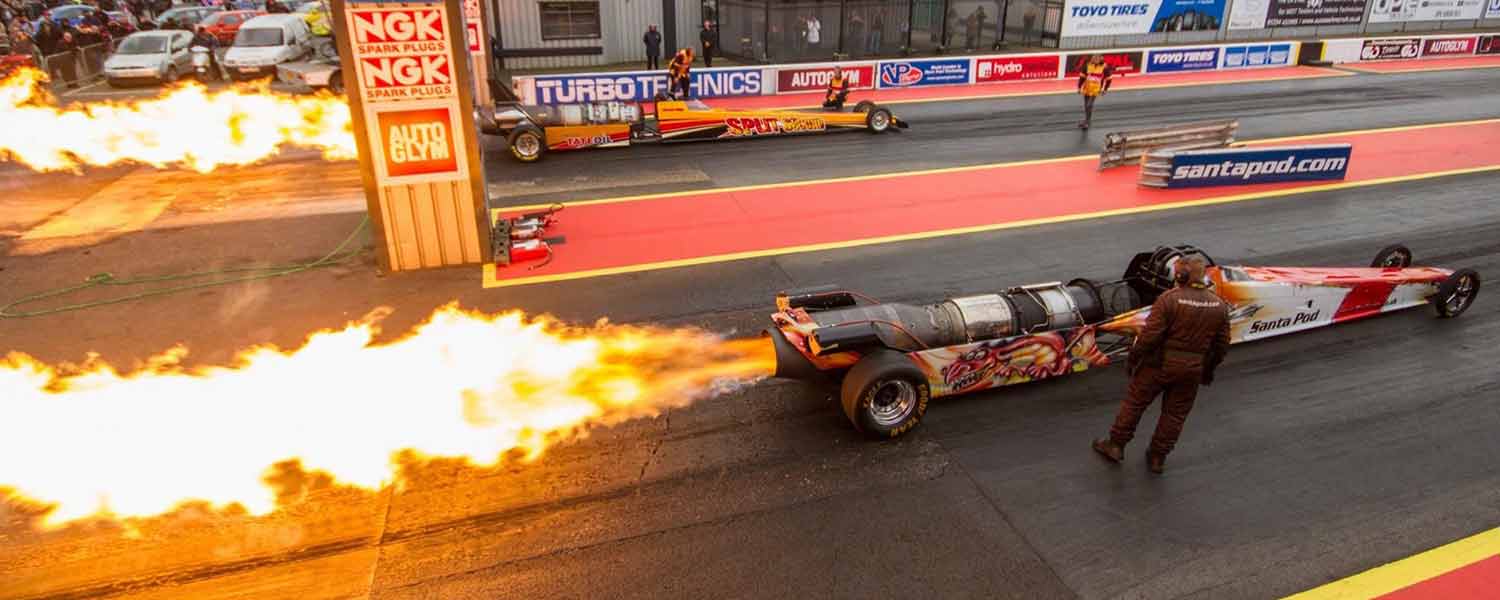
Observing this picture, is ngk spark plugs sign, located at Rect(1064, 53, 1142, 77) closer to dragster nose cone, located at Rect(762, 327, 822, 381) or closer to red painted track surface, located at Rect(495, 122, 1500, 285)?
red painted track surface, located at Rect(495, 122, 1500, 285)

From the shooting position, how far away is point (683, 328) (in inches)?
375

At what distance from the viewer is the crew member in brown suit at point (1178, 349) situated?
623 centimetres

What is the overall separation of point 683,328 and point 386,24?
5.23m

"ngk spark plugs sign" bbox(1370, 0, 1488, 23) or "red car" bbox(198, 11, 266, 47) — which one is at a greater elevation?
"red car" bbox(198, 11, 266, 47)

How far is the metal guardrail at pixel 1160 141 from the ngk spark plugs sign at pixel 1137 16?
16836 mm

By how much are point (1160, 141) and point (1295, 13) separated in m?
26.1

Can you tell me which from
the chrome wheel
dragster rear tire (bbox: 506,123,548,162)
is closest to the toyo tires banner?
the chrome wheel

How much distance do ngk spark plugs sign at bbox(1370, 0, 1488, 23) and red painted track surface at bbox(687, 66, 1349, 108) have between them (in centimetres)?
1017

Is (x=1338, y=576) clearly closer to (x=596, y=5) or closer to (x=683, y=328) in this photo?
(x=683, y=328)

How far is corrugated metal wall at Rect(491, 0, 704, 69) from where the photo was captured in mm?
29312

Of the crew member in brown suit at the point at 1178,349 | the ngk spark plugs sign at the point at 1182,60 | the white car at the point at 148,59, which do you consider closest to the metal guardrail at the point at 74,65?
the white car at the point at 148,59

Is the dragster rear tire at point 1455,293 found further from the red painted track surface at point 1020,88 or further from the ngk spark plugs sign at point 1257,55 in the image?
the ngk spark plugs sign at point 1257,55

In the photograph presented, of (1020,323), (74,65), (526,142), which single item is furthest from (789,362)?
(74,65)

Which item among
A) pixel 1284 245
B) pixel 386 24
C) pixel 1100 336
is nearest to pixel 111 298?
pixel 386 24
